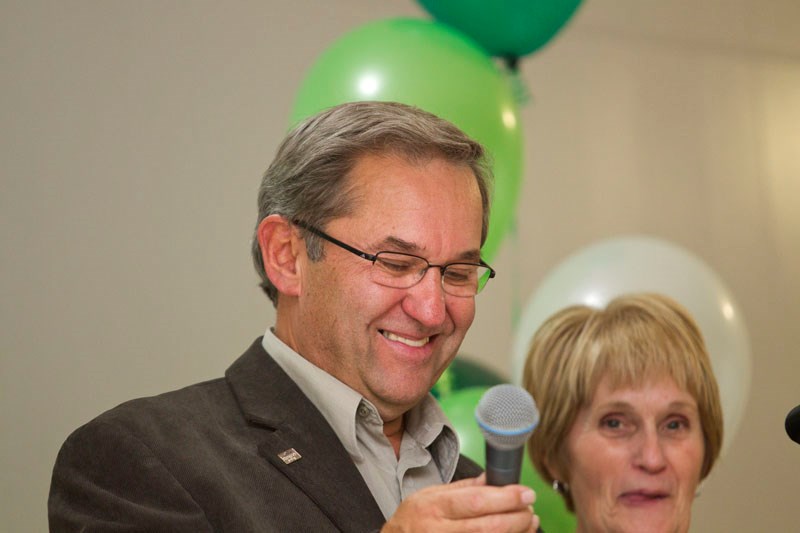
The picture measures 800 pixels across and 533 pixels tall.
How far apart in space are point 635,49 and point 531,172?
101 centimetres

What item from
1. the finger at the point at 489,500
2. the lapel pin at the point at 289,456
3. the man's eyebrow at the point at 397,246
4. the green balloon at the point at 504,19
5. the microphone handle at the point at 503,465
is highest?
→ the green balloon at the point at 504,19

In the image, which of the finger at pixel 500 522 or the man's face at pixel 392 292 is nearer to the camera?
the finger at pixel 500 522

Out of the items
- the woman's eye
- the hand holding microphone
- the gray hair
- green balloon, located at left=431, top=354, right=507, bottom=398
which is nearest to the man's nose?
the gray hair

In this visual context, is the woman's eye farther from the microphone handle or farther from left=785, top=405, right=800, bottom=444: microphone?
the microphone handle

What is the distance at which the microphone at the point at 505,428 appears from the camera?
99cm

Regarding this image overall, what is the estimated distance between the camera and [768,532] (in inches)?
189

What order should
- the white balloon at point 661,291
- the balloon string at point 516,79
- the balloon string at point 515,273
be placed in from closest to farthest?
the white balloon at point 661,291 < the balloon string at point 516,79 < the balloon string at point 515,273

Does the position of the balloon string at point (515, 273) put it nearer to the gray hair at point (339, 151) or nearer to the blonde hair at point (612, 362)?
the blonde hair at point (612, 362)

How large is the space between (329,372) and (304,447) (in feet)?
0.51

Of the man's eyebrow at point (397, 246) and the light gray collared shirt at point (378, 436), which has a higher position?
the man's eyebrow at point (397, 246)

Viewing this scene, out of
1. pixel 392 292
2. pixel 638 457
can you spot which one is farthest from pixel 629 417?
pixel 392 292

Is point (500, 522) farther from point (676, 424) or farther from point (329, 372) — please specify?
point (676, 424)

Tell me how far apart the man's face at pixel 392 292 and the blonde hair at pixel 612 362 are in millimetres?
707

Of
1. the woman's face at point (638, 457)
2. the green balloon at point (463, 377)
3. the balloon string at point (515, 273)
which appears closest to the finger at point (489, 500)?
the woman's face at point (638, 457)
